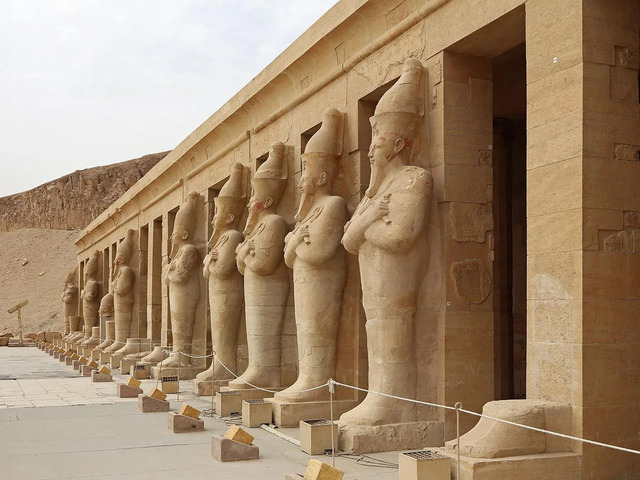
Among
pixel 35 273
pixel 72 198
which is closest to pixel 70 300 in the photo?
pixel 35 273

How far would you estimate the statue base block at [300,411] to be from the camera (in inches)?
329

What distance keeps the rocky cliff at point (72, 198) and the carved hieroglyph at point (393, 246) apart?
5149 centimetres

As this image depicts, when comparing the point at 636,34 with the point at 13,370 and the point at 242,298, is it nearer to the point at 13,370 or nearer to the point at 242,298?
the point at 242,298

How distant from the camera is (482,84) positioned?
7.35 metres

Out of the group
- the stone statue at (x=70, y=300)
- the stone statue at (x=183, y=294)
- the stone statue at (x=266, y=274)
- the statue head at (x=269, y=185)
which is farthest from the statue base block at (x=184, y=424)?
the stone statue at (x=70, y=300)

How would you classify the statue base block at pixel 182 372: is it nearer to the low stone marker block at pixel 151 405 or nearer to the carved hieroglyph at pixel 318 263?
the low stone marker block at pixel 151 405

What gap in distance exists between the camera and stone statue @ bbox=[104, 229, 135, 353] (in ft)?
65.1

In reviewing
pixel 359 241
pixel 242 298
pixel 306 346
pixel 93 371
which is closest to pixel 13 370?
pixel 93 371

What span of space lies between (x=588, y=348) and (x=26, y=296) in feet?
156

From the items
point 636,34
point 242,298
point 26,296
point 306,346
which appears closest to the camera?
point 636,34

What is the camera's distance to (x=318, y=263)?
325 inches

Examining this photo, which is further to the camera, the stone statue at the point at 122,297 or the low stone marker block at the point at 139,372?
the stone statue at the point at 122,297

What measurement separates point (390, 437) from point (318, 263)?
2.07 metres

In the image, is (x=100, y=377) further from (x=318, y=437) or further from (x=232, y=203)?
(x=318, y=437)
